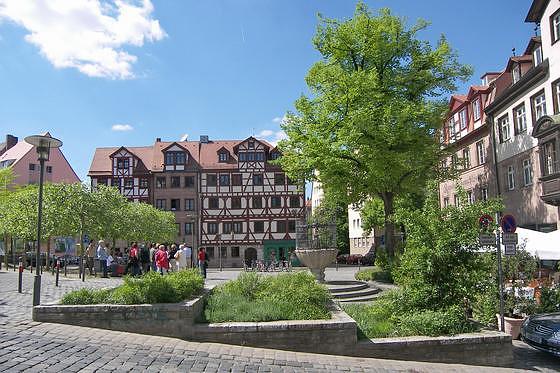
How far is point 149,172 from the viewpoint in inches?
2302

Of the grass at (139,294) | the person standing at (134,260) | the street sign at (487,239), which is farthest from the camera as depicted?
the person standing at (134,260)

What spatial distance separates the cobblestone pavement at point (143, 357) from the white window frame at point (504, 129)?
67.6ft

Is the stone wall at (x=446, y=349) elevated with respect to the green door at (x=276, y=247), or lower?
lower

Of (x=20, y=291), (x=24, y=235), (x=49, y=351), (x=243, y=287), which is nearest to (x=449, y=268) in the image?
(x=243, y=287)

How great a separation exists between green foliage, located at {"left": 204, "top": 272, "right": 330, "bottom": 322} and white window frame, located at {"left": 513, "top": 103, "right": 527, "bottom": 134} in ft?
62.9

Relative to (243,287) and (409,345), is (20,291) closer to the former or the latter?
(243,287)

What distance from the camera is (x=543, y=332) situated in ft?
33.2

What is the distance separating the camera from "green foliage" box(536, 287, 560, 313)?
1208 centimetres

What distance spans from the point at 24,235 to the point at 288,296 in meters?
25.9

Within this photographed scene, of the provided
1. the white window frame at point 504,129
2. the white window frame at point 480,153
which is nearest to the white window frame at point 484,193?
the white window frame at point 480,153

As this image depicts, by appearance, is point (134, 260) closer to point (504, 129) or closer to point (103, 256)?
point (103, 256)

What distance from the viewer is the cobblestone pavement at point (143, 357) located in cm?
730

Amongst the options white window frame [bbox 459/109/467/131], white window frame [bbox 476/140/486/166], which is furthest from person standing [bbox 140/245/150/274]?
white window frame [bbox 459/109/467/131]

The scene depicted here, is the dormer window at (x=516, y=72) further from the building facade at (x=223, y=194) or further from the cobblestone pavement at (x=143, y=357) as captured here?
the building facade at (x=223, y=194)
